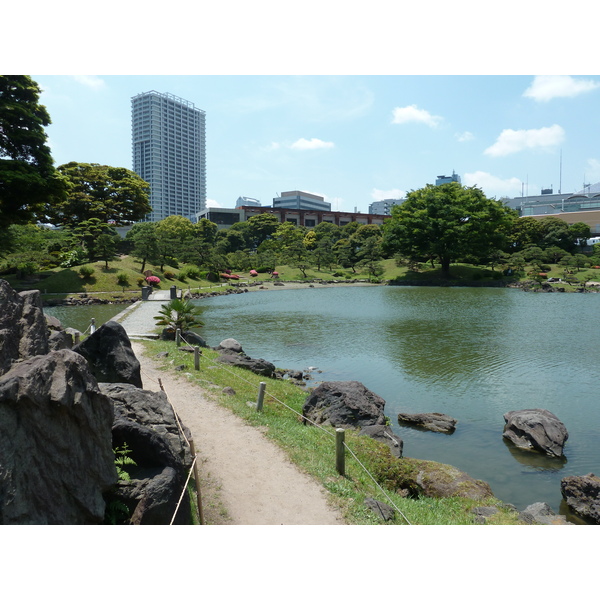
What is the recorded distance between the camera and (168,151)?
149750 mm

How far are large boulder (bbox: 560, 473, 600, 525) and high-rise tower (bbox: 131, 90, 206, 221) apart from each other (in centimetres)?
13685

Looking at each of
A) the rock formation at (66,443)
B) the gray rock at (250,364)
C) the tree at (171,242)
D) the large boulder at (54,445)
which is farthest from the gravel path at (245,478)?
the tree at (171,242)

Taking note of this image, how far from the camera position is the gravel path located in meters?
6.59

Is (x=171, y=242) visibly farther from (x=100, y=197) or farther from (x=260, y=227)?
(x=260, y=227)

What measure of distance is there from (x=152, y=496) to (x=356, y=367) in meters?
13.7

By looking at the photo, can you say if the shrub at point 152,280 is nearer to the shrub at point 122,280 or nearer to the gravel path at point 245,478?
the shrub at point 122,280

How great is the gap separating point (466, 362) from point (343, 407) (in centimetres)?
907

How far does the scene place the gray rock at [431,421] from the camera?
12.0m

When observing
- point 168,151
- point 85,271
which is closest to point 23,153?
point 85,271

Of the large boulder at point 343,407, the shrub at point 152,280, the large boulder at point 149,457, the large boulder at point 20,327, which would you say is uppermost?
the large boulder at point 20,327

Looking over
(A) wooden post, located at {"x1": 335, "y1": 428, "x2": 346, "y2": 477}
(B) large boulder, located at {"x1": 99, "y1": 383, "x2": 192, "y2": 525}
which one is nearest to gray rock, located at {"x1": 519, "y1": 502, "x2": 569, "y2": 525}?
(A) wooden post, located at {"x1": 335, "y1": 428, "x2": 346, "y2": 477}

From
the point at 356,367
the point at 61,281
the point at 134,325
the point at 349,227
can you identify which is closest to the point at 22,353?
the point at 356,367

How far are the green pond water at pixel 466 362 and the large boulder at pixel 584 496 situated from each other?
0.25m

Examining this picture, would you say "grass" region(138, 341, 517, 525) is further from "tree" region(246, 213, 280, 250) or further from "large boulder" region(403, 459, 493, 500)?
"tree" region(246, 213, 280, 250)
